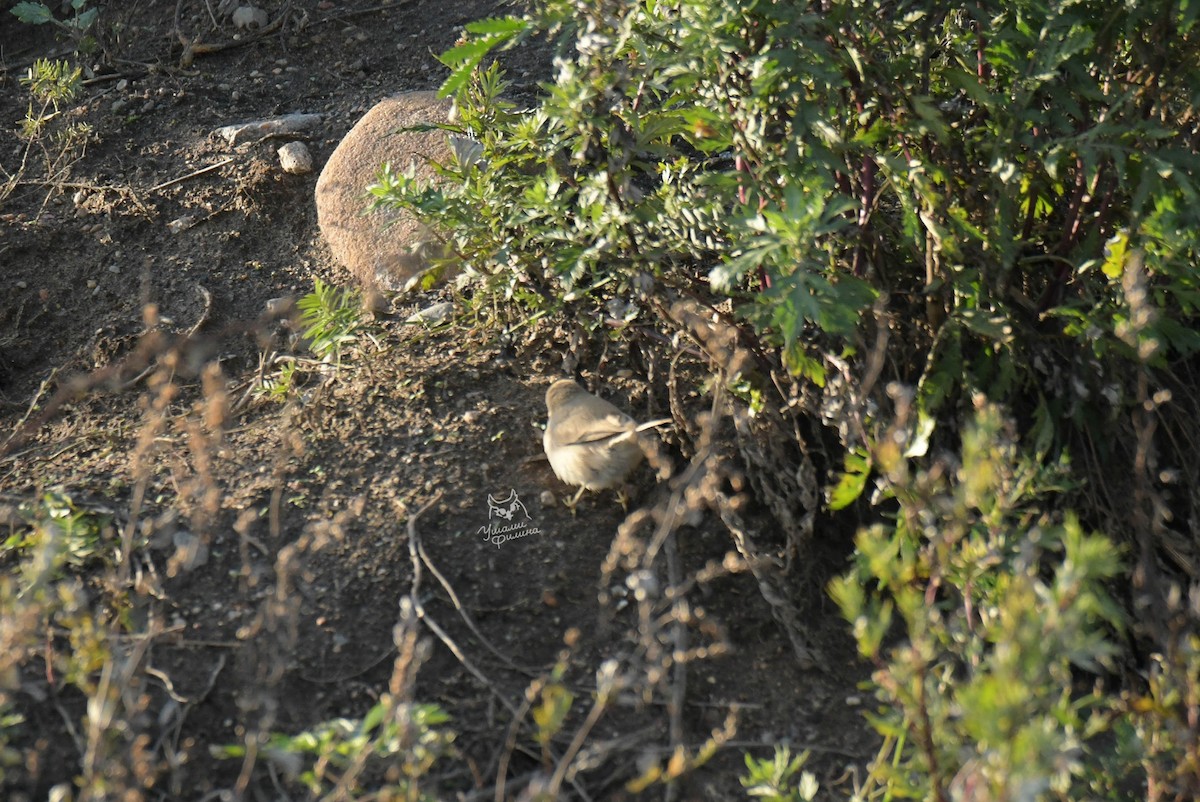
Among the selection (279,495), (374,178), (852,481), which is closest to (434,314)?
(374,178)

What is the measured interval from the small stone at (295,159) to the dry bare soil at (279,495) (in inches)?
2.2

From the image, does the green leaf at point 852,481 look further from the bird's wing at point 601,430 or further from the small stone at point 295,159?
the small stone at point 295,159

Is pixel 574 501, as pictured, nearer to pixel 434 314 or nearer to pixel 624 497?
pixel 624 497

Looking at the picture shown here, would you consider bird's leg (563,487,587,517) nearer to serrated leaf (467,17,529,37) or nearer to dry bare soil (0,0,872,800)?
dry bare soil (0,0,872,800)

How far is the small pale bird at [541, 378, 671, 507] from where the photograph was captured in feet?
11.6

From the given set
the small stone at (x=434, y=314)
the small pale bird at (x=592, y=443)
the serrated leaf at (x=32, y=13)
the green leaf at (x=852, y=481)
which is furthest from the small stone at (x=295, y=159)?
the green leaf at (x=852, y=481)

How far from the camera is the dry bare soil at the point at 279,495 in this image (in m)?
2.95

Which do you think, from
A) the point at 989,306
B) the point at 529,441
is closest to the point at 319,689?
the point at 529,441

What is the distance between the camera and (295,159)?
17.0ft

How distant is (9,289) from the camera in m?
4.84

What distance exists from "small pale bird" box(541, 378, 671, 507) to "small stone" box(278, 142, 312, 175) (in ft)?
6.74

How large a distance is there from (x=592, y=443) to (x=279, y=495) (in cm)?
86

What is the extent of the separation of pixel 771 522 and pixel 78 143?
3577 mm

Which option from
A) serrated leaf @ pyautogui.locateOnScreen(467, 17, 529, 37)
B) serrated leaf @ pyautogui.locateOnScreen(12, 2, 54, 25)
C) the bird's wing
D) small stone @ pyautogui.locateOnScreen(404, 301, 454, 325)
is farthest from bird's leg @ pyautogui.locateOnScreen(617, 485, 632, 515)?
serrated leaf @ pyautogui.locateOnScreen(12, 2, 54, 25)
